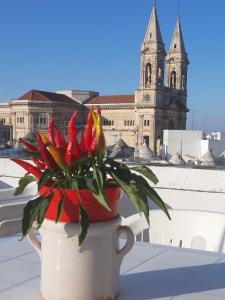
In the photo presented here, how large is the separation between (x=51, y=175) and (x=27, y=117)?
56035 millimetres

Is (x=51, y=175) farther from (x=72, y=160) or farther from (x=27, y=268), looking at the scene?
(x=27, y=268)

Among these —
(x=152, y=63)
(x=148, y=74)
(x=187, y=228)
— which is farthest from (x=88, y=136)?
(x=148, y=74)

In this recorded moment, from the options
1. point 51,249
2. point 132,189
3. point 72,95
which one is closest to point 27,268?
point 51,249

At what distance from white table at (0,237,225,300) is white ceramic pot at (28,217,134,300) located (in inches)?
3.6

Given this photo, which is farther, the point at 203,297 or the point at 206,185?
the point at 206,185

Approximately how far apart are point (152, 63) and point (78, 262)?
52167mm

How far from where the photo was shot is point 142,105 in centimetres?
5400

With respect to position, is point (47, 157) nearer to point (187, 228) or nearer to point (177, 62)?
point (187, 228)

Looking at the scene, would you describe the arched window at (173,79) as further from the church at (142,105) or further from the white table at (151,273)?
the white table at (151,273)

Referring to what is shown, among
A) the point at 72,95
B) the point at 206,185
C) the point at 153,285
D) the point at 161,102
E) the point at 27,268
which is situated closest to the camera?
the point at 153,285

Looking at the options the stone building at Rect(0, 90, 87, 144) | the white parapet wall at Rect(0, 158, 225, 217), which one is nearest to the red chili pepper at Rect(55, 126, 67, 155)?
the white parapet wall at Rect(0, 158, 225, 217)

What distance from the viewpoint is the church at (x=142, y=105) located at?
52.8 m

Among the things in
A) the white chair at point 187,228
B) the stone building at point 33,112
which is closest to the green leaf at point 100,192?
the white chair at point 187,228

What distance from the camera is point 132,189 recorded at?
1259mm
